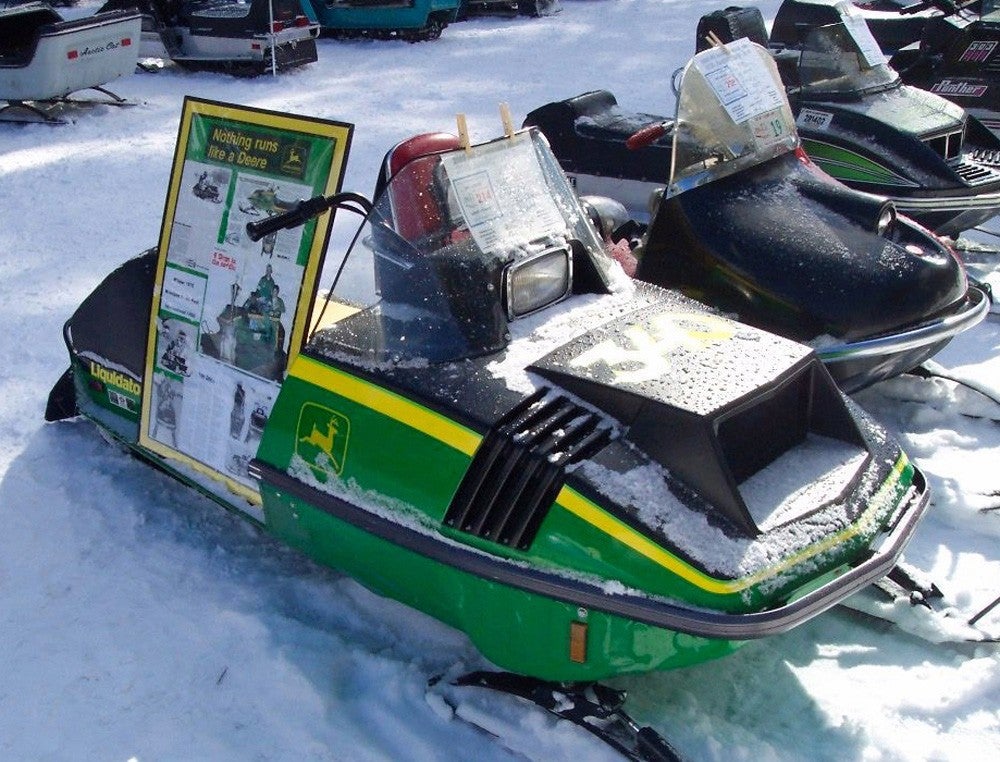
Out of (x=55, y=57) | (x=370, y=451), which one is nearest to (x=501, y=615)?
(x=370, y=451)

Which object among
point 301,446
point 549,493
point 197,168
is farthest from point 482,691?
point 197,168

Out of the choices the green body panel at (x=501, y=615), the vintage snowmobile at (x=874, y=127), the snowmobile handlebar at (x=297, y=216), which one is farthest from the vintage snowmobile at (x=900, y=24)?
the green body panel at (x=501, y=615)

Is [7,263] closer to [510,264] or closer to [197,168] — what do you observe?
[197,168]

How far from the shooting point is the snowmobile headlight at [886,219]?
3.83 m

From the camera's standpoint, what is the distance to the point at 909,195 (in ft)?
17.0

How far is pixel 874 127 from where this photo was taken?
542 cm

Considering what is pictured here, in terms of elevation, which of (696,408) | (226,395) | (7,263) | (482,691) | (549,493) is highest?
(696,408)

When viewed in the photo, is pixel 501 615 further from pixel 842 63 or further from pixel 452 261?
pixel 842 63

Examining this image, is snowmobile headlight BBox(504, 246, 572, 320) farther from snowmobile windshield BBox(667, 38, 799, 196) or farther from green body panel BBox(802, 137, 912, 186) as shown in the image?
green body panel BBox(802, 137, 912, 186)

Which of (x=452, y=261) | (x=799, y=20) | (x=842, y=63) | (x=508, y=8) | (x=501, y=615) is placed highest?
(x=799, y=20)

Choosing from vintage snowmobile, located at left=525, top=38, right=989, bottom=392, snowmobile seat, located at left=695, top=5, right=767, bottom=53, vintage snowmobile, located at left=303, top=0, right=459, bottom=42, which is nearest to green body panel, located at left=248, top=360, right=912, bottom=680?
vintage snowmobile, located at left=525, top=38, right=989, bottom=392

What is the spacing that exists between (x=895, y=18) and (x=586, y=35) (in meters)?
3.62

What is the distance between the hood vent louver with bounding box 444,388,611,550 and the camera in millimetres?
2264

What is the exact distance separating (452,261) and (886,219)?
2.08 metres
